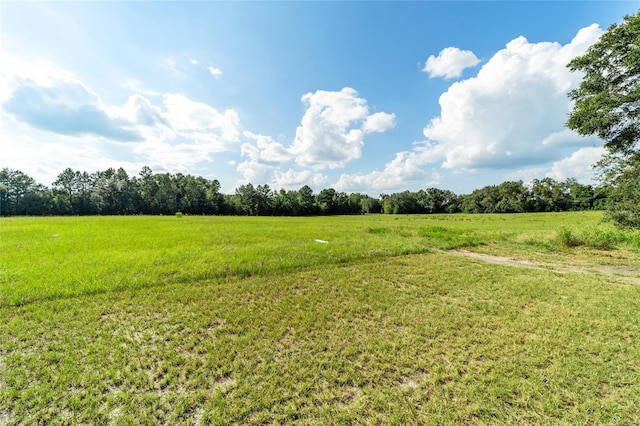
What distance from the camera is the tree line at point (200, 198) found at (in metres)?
61.5

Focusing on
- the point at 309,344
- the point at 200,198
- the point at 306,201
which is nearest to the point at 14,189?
the point at 200,198

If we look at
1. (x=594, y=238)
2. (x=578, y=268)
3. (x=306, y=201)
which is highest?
(x=306, y=201)

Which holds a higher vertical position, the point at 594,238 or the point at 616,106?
the point at 616,106

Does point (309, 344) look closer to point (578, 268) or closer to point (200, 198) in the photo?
point (578, 268)

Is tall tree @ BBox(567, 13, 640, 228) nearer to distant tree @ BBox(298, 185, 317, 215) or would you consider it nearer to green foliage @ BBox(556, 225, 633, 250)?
green foliage @ BBox(556, 225, 633, 250)

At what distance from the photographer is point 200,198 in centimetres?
7406

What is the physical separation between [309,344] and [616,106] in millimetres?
16482

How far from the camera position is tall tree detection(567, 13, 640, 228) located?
1053cm

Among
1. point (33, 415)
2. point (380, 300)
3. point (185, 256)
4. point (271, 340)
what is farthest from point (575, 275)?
point (185, 256)

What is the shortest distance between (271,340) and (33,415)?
310 centimetres

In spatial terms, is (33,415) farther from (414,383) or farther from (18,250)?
(18,250)

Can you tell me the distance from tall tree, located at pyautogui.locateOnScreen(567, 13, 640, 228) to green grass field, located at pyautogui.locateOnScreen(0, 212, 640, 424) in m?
5.87

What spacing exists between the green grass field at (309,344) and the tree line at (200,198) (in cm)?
6991

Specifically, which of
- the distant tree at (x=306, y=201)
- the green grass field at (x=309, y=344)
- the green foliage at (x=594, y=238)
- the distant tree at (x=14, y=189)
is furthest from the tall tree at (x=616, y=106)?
the distant tree at (x=14, y=189)
